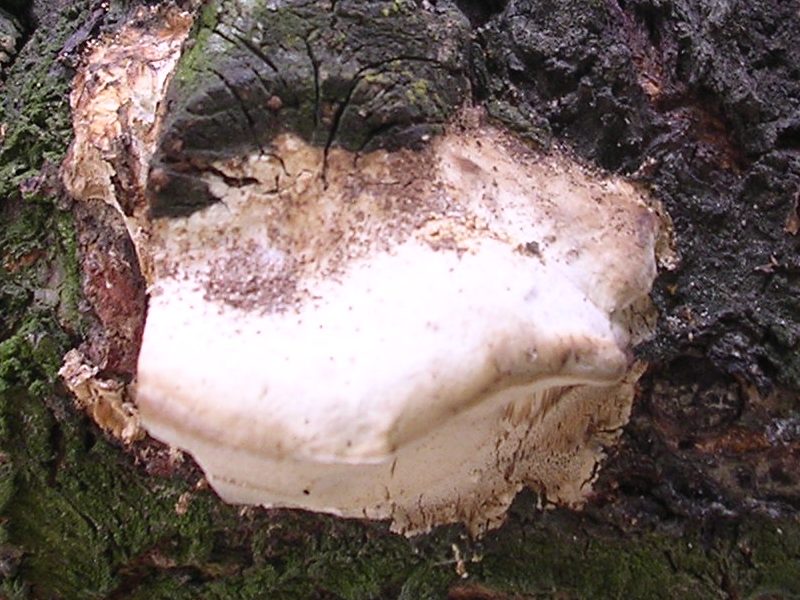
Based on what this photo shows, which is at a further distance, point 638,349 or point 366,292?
point 638,349

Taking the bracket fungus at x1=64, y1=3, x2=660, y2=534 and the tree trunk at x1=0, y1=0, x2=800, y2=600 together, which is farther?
the tree trunk at x1=0, y1=0, x2=800, y2=600

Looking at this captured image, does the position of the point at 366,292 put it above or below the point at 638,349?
above

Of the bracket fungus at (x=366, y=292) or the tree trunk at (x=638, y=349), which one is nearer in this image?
the bracket fungus at (x=366, y=292)

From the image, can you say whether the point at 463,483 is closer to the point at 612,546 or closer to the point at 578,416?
the point at 578,416

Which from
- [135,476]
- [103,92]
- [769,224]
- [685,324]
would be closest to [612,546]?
[685,324]
